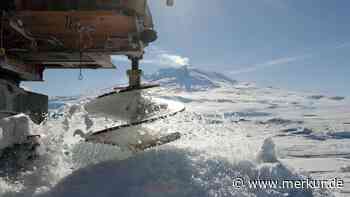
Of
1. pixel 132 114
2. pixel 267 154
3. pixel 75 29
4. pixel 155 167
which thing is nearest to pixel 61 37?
pixel 75 29

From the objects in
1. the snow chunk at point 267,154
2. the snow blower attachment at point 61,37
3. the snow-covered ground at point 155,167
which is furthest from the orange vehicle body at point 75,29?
the snow chunk at point 267,154

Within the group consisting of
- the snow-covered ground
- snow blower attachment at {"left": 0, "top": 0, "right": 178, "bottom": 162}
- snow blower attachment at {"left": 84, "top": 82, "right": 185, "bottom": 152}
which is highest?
snow blower attachment at {"left": 0, "top": 0, "right": 178, "bottom": 162}

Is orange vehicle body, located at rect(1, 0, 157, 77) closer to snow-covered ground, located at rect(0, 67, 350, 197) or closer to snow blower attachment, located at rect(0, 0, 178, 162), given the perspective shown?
snow blower attachment, located at rect(0, 0, 178, 162)

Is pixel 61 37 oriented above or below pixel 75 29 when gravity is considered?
below

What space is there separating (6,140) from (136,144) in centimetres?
206

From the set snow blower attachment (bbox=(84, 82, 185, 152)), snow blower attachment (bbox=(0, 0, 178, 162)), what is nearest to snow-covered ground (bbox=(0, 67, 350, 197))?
snow blower attachment (bbox=(84, 82, 185, 152))

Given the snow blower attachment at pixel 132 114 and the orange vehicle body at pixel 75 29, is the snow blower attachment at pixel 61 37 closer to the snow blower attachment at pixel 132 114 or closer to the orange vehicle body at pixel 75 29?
the orange vehicle body at pixel 75 29

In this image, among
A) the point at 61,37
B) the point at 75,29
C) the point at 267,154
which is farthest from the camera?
the point at 61,37

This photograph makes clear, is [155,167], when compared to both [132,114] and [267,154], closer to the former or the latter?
[132,114]

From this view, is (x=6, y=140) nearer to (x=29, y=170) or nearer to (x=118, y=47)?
(x=29, y=170)

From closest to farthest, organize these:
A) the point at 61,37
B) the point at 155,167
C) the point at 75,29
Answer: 1. the point at 155,167
2. the point at 75,29
3. the point at 61,37

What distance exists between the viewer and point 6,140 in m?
6.41

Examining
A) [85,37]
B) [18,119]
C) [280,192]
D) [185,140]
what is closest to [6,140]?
[18,119]

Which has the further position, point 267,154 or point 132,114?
point 132,114
